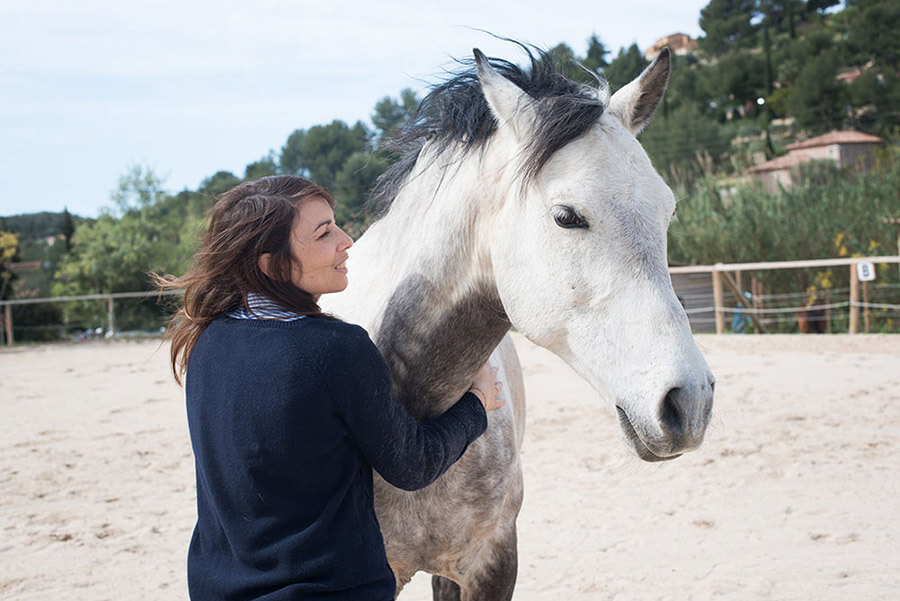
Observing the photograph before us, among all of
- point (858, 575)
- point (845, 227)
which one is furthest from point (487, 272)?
point (845, 227)

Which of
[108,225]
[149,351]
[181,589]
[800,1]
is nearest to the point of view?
[181,589]

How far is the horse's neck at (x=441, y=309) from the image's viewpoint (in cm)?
159

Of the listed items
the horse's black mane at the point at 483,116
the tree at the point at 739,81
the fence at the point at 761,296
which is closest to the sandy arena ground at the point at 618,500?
the horse's black mane at the point at 483,116

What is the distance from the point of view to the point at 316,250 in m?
1.38

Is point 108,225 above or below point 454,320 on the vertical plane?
above

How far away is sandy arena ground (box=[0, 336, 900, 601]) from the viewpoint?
3225mm

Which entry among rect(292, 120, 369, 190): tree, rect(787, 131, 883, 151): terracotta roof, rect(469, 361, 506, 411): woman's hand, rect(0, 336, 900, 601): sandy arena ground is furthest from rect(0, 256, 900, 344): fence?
rect(787, 131, 883, 151): terracotta roof

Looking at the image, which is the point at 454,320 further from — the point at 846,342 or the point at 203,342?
the point at 846,342

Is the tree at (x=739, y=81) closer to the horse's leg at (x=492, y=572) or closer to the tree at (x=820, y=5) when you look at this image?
the tree at (x=820, y=5)

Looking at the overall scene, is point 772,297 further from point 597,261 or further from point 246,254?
point 246,254

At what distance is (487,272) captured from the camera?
5.12ft

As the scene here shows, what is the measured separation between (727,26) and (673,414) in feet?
205

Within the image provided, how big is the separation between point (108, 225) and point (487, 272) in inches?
890

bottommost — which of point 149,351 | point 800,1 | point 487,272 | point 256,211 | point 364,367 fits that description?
point 149,351
